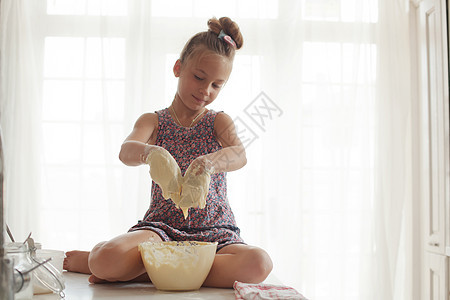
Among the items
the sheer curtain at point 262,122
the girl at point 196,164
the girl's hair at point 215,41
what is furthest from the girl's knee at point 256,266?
the sheer curtain at point 262,122

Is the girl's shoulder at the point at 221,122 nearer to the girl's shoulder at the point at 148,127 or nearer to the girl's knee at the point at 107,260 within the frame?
the girl's shoulder at the point at 148,127

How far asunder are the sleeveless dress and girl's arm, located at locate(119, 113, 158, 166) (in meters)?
0.03

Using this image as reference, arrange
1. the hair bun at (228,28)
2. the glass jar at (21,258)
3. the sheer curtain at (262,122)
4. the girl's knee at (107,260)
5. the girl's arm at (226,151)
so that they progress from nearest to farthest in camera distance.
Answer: the glass jar at (21,258), the girl's knee at (107,260), the girl's arm at (226,151), the hair bun at (228,28), the sheer curtain at (262,122)

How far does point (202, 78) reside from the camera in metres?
1.42

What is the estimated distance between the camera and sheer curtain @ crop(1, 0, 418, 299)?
2418 millimetres

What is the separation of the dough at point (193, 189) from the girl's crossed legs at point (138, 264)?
0.18 meters

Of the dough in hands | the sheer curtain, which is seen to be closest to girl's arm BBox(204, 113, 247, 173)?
the dough in hands

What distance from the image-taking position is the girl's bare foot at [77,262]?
4.55 feet

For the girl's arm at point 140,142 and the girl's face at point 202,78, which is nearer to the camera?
the girl's arm at point 140,142

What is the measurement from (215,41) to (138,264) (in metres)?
0.68

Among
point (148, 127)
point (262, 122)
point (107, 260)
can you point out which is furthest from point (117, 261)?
point (262, 122)

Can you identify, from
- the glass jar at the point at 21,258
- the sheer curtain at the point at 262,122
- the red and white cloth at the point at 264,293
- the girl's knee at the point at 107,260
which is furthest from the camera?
the sheer curtain at the point at 262,122

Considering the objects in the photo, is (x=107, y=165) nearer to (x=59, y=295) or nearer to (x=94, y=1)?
(x=94, y=1)

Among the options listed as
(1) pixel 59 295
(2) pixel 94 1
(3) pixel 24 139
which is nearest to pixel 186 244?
(1) pixel 59 295
